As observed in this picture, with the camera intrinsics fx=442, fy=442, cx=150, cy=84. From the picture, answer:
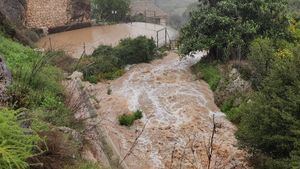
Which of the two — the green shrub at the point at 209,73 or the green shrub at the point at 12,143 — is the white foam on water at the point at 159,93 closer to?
the green shrub at the point at 209,73

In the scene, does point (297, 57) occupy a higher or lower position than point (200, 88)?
higher

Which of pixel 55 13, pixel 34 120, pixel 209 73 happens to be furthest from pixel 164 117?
pixel 55 13

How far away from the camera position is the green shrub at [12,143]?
15.7 feet

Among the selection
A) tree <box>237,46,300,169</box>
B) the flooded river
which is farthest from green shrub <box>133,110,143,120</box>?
the flooded river

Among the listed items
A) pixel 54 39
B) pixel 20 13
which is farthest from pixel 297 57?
pixel 20 13

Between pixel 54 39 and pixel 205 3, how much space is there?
31.1 feet

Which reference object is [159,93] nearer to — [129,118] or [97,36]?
[129,118]

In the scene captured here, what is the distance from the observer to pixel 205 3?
21.7 metres

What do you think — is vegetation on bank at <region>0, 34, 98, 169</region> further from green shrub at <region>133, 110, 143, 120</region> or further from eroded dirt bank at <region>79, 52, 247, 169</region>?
green shrub at <region>133, 110, 143, 120</region>

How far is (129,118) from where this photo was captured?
1498 centimetres

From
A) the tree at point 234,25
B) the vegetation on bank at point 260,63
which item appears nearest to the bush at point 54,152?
the vegetation on bank at point 260,63

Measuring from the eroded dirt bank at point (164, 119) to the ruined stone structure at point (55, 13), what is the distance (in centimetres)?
878

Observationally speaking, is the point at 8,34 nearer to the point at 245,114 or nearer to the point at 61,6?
the point at 245,114

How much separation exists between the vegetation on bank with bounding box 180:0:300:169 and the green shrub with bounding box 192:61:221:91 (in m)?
0.08
